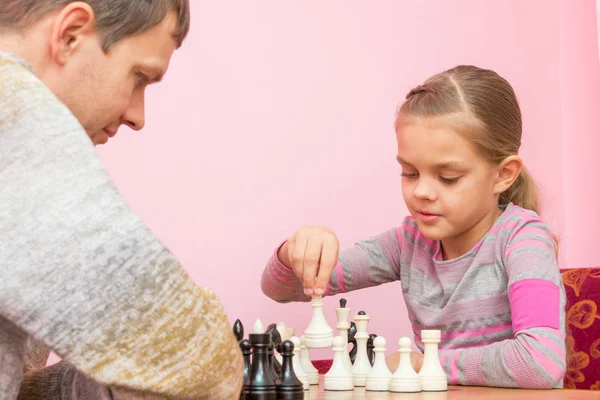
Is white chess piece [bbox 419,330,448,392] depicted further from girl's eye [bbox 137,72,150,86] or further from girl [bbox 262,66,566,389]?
girl's eye [bbox 137,72,150,86]

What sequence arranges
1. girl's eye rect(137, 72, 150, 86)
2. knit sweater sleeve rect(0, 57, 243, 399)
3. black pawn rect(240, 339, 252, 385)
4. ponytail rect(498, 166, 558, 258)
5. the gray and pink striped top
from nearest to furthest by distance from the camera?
knit sweater sleeve rect(0, 57, 243, 399) → girl's eye rect(137, 72, 150, 86) → black pawn rect(240, 339, 252, 385) → the gray and pink striped top → ponytail rect(498, 166, 558, 258)

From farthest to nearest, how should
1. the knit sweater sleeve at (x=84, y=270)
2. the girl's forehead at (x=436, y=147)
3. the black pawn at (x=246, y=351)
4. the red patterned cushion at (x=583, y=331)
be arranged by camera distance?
the red patterned cushion at (x=583, y=331) → the girl's forehead at (x=436, y=147) → the black pawn at (x=246, y=351) → the knit sweater sleeve at (x=84, y=270)

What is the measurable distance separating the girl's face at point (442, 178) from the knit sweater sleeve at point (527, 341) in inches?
6.1

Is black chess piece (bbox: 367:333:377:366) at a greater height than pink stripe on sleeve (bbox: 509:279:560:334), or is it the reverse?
pink stripe on sleeve (bbox: 509:279:560:334)

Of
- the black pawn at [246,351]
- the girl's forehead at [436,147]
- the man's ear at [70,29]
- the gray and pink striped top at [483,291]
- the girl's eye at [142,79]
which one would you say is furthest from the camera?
the girl's forehead at [436,147]

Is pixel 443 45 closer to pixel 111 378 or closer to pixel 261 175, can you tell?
pixel 261 175

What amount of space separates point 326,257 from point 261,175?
635 mm

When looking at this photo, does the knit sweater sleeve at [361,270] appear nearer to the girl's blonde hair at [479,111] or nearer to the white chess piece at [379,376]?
the girl's blonde hair at [479,111]

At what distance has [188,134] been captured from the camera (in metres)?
2.11

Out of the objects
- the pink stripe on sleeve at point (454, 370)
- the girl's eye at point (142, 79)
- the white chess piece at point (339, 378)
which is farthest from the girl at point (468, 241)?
the girl's eye at point (142, 79)

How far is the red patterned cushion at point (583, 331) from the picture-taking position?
2037mm

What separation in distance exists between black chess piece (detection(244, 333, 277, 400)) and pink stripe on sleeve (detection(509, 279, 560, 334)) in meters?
0.56

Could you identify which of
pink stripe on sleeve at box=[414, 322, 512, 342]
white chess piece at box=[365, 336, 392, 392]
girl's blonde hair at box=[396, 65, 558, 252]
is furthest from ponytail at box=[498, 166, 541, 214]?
white chess piece at box=[365, 336, 392, 392]

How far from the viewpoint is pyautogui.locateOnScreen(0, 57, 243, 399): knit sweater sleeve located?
71 cm
